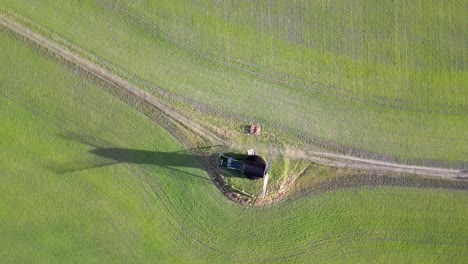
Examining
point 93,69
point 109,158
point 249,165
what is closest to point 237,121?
point 249,165

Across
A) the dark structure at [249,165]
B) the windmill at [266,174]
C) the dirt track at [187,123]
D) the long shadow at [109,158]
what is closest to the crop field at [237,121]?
the long shadow at [109,158]

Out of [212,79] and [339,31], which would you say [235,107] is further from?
[339,31]

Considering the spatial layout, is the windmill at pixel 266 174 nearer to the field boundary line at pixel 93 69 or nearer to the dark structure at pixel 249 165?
the dark structure at pixel 249 165

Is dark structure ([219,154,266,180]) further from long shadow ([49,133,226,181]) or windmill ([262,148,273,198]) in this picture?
long shadow ([49,133,226,181])

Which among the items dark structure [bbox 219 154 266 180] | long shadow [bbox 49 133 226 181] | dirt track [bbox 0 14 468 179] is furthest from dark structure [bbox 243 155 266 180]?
long shadow [bbox 49 133 226 181]

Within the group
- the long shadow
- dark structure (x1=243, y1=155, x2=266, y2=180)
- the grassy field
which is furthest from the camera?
the long shadow

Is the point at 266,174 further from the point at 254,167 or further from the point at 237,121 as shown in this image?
the point at 237,121
